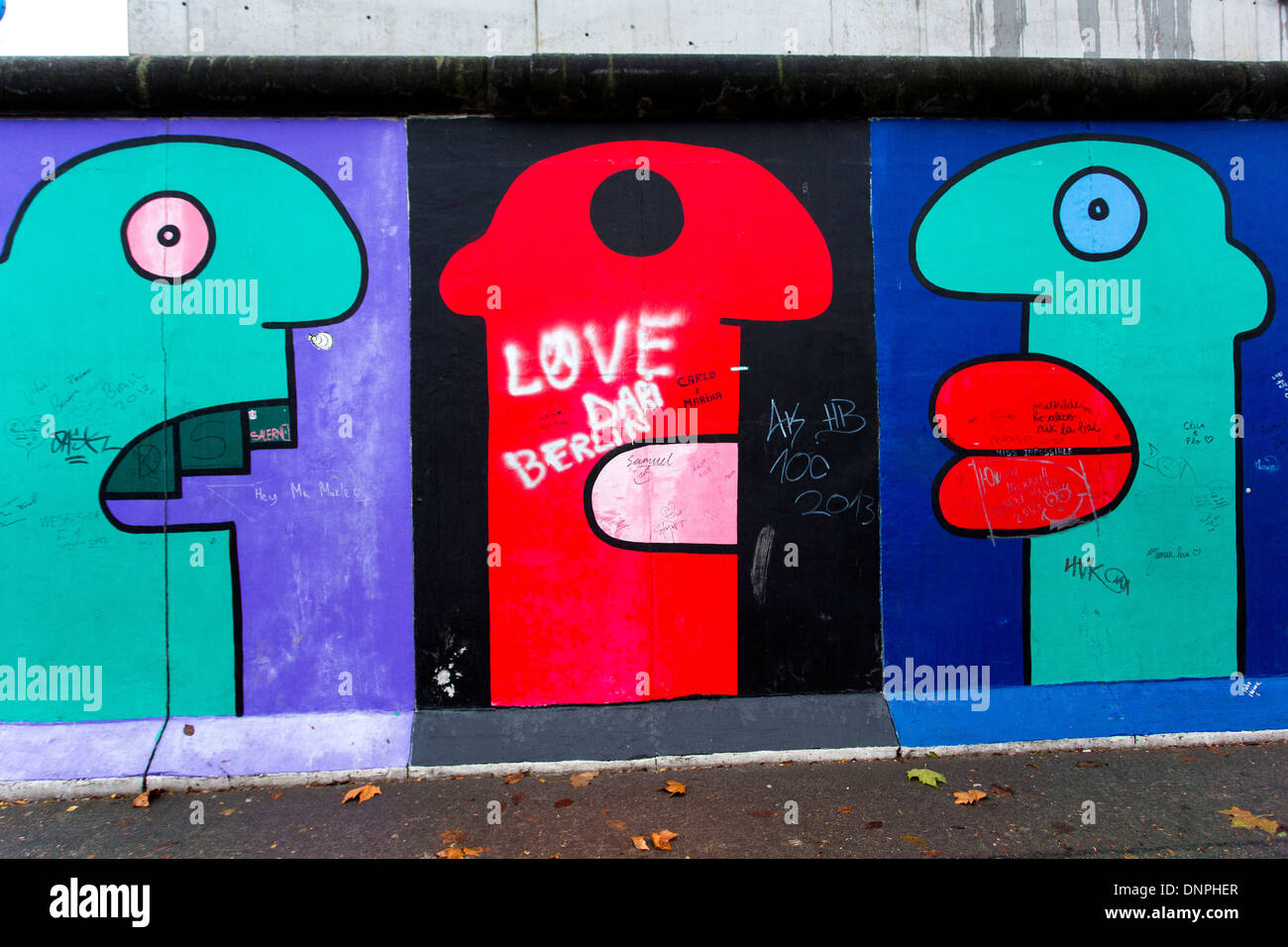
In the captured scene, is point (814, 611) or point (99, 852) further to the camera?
point (814, 611)

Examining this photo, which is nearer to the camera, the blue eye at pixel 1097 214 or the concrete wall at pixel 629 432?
the concrete wall at pixel 629 432

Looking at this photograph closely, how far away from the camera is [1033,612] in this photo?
5078 mm

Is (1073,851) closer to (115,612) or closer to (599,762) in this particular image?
(599,762)

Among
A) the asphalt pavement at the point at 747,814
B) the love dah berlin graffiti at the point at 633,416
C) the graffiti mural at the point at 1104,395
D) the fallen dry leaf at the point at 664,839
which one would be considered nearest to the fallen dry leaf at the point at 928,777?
the asphalt pavement at the point at 747,814

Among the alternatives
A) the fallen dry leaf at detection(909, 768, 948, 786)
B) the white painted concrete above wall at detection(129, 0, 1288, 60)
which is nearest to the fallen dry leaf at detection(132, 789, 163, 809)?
the fallen dry leaf at detection(909, 768, 948, 786)

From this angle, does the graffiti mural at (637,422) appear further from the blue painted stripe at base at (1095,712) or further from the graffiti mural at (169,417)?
the graffiti mural at (169,417)

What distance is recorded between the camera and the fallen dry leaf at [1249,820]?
385 centimetres

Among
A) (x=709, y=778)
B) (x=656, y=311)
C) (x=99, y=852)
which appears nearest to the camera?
(x=99, y=852)

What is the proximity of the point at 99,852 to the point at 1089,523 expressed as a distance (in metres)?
6.02

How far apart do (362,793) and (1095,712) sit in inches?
178

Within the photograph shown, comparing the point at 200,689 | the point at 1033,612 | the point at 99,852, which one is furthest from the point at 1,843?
the point at 1033,612

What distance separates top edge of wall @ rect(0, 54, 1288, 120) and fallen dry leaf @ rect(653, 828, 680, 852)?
423cm

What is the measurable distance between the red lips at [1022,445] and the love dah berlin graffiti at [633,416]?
3cm
